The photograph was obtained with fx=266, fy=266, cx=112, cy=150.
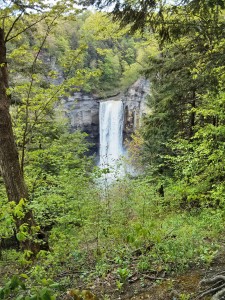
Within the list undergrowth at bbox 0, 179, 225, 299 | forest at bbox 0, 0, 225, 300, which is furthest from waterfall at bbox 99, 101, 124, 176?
undergrowth at bbox 0, 179, 225, 299

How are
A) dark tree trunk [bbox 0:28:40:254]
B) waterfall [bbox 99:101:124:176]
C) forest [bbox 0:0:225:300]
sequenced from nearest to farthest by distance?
forest [bbox 0:0:225:300] < dark tree trunk [bbox 0:28:40:254] < waterfall [bbox 99:101:124:176]

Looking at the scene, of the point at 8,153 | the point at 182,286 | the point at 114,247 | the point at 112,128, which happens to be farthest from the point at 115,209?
the point at 112,128

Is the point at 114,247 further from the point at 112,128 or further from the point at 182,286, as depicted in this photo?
the point at 112,128

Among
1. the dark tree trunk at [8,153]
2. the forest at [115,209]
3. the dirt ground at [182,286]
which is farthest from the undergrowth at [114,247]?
the dark tree trunk at [8,153]

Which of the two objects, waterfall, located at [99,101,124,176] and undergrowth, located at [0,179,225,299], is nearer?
undergrowth, located at [0,179,225,299]

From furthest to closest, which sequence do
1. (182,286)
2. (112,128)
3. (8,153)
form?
(112,128) < (8,153) < (182,286)

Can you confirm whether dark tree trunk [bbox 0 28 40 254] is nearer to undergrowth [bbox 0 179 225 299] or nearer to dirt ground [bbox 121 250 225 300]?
undergrowth [bbox 0 179 225 299]

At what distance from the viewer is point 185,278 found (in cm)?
311

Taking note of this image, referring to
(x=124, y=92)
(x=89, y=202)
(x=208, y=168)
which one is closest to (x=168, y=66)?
(x=208, y=168)

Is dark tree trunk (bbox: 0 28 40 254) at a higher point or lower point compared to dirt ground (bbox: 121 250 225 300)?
higher

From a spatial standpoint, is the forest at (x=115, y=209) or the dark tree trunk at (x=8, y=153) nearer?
the forest at (x=115, y=209)

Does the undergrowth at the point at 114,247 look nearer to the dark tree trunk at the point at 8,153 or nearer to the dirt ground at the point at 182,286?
the dirt ground at the point at 182,286

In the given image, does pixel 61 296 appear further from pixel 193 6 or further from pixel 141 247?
pixel 193 6

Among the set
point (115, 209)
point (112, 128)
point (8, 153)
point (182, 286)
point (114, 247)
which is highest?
point (112, 128)
